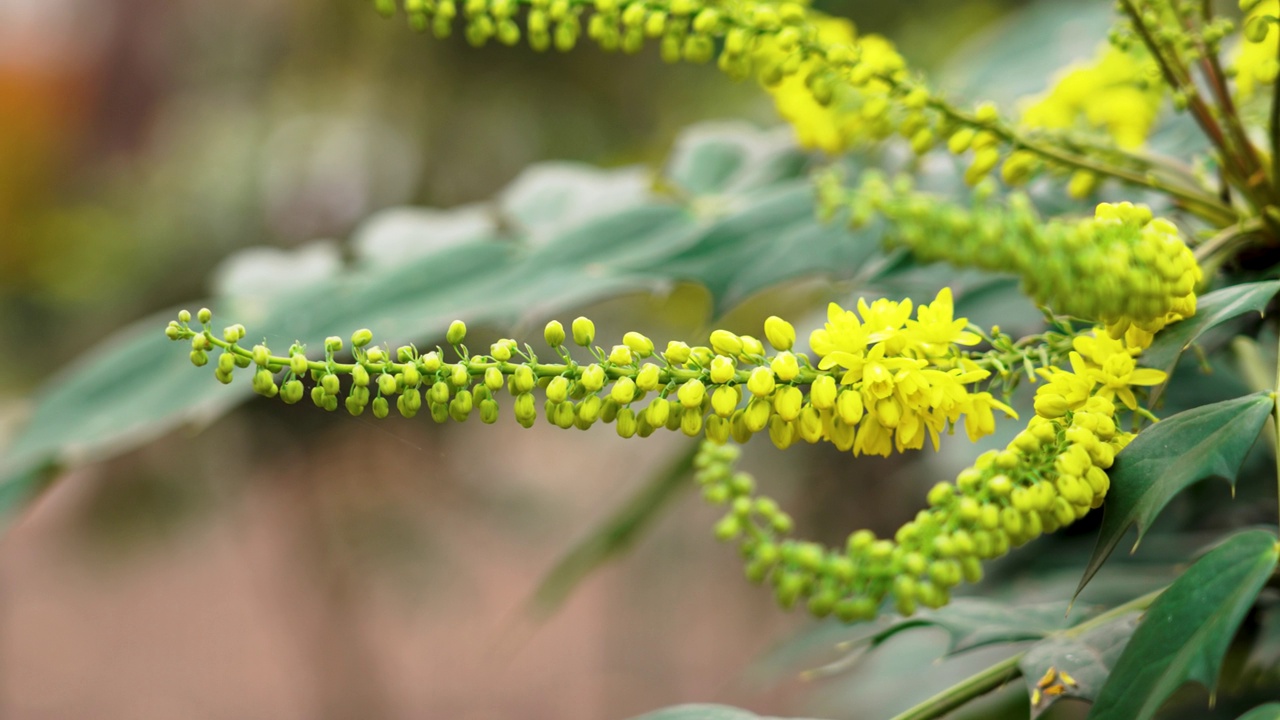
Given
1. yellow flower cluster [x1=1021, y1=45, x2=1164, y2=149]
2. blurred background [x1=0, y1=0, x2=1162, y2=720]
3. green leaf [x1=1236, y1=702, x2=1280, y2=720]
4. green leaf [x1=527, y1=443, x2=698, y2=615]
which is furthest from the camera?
blurred background [x1=0, y1=0, x2=1162, y2=720]

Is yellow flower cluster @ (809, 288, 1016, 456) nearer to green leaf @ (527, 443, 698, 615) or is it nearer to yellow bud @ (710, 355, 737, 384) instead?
yellow bud @ (710, 355, 737, 384)

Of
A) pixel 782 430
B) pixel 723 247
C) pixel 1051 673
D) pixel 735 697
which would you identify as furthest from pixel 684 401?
pixel 735 697

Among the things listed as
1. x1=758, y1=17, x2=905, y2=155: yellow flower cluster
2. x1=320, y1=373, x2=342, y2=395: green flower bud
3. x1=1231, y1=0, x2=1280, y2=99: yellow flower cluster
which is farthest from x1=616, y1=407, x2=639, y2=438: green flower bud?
x1=1231, y1=0, x2=1280, y2=99: yellow flower cluster

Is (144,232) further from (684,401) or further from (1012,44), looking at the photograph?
(684,401)

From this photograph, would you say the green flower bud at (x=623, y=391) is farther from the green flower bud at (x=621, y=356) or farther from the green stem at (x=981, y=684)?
the green stem at (x=981, y=684)

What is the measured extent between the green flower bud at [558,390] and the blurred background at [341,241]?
31.8 inches

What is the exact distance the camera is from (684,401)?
398 millimetres

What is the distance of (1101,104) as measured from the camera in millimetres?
726

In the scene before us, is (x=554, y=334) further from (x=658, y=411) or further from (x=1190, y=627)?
(x=1190, y=627)

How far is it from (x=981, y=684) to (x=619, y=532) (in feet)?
1.36

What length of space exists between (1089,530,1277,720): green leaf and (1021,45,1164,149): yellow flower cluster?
41cm

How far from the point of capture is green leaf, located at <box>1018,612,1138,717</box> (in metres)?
0.47

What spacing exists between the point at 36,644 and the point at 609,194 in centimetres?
→ 437

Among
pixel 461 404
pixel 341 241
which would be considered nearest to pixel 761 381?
pixel 461 404
